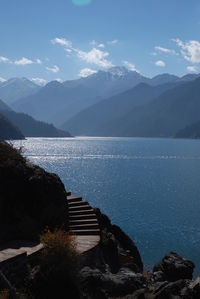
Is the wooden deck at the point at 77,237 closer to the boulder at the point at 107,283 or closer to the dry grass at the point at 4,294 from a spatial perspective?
the boulder at the point at 107,283

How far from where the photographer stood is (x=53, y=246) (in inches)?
454

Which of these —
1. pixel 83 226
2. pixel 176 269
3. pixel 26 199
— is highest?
pixel 26 199

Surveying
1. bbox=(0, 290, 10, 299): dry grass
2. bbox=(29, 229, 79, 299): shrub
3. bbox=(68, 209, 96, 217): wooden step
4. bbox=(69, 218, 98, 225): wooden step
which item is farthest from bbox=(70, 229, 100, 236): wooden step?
bbox=(0, 290, 10, 299): dry grass

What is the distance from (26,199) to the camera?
595 inches

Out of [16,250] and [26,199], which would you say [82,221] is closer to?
[26,199]

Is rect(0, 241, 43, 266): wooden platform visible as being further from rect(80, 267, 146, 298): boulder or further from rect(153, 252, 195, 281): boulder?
rect(153, 252, 195, 281): boulder

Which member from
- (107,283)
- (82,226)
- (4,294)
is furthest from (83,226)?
(4,294)

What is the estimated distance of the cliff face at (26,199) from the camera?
14539 millimetres

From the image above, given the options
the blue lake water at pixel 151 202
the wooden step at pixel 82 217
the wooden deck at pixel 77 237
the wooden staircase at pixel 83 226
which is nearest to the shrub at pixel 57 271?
the wooden deck at pixel 77 237

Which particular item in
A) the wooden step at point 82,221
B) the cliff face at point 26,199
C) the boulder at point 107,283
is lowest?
the boulder at point 107,283

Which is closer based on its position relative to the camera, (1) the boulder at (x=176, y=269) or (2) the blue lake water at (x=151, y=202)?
(1) the boulder at (x=176, y=269)

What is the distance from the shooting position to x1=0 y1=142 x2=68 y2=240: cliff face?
572 inches

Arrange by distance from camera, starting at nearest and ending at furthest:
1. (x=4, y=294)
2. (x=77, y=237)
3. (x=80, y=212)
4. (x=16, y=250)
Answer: (x=4, y=294)
(x=16, y=250)
(x=77, y=237)
(x=80, y=212)

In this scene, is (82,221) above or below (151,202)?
above
